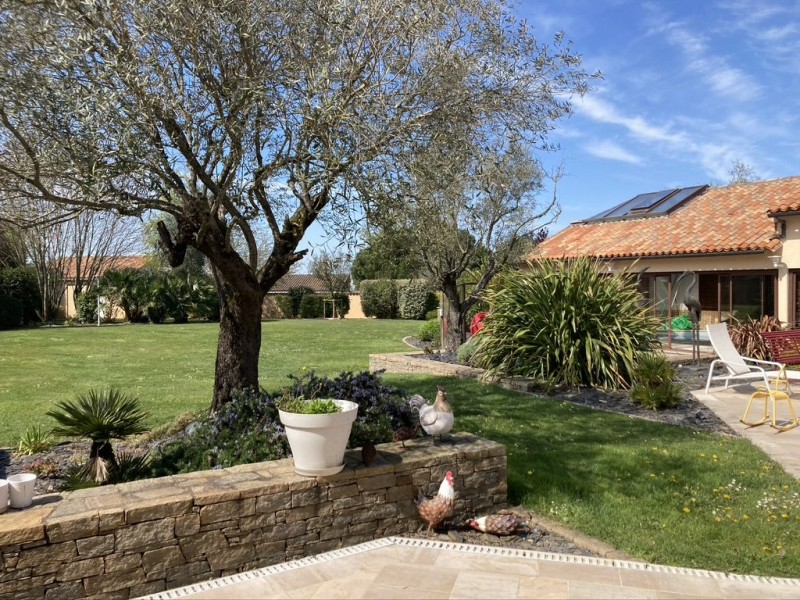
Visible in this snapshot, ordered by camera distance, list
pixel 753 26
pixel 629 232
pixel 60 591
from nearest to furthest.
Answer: pixel 60 591
pixel 753 26
pixel 629 232

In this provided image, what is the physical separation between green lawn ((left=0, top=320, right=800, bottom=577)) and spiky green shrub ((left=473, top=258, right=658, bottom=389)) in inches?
39.0

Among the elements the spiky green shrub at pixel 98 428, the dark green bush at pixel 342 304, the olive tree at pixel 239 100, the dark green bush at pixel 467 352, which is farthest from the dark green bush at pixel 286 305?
the spiky green shrub at pixel 98 428

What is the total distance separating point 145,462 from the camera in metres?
5.30

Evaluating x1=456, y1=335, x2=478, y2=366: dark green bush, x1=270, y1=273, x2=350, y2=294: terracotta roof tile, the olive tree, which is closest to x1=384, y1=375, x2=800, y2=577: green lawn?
the olive tree

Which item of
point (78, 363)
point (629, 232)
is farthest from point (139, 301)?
point (629, 232)

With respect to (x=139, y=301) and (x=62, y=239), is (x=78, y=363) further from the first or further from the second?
(x=62, y=239)

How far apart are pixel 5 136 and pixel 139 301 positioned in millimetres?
25359

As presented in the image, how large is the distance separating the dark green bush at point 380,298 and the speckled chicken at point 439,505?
2979 cm

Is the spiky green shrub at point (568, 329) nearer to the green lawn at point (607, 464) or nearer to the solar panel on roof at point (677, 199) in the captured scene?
the green lawn at point (607, 464)

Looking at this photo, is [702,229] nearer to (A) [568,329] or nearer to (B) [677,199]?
(B) [677,199]

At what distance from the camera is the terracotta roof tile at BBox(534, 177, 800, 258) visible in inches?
645

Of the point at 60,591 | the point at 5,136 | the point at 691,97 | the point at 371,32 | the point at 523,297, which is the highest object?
the point at 691,97

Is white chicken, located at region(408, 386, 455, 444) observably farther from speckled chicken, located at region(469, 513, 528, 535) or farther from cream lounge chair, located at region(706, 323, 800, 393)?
cream lounge chair, located at region(706, 323, 800, 393)

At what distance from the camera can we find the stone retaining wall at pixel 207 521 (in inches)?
128
